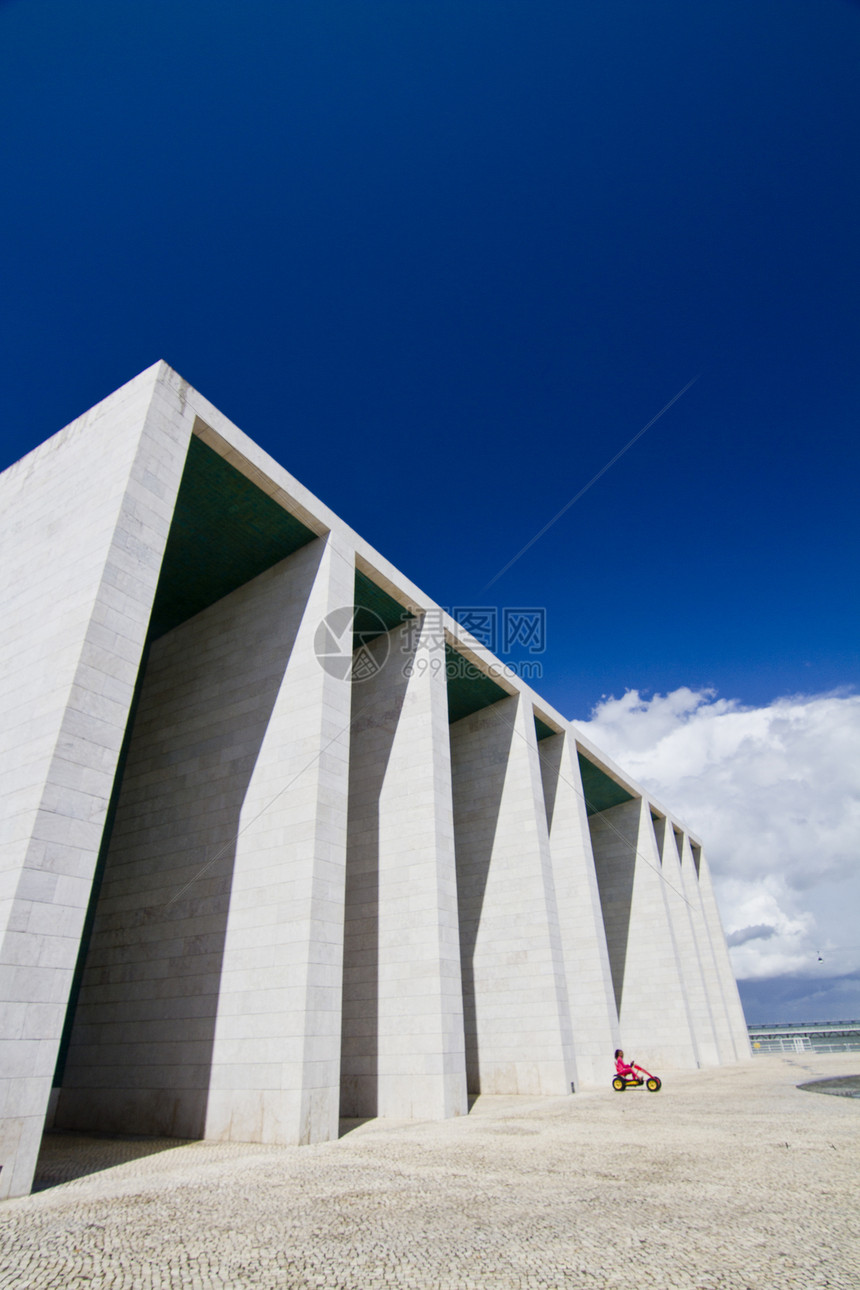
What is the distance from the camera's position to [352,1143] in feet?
40.2

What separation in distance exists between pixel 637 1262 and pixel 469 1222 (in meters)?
1.92

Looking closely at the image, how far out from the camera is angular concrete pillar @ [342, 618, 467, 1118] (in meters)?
16.4

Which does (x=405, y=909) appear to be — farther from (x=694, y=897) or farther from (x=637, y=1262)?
(x=694, y=897)

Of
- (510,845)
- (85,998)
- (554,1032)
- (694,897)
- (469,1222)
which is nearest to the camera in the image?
(469,1222)

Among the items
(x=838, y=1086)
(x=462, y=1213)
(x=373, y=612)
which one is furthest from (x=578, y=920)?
(x=462, y=1213)

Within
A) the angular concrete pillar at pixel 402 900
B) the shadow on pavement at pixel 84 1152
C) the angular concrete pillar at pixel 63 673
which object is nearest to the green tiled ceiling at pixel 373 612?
the angular concrete pillar at pixel 402 900

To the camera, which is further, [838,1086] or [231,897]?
[838,1086]

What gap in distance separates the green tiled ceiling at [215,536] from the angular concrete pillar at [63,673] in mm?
2189

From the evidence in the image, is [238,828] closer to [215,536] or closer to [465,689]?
[215,536]

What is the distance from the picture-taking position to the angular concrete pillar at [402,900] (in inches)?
644

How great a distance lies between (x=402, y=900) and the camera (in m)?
18.2

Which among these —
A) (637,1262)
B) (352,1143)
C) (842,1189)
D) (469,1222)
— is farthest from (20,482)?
(842,1189)

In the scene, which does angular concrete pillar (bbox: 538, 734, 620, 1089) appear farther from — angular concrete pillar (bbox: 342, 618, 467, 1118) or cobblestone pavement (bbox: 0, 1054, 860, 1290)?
cobblestone pavement (bbox: 0, 1054, 860, 1290)

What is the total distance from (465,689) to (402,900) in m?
9.56
